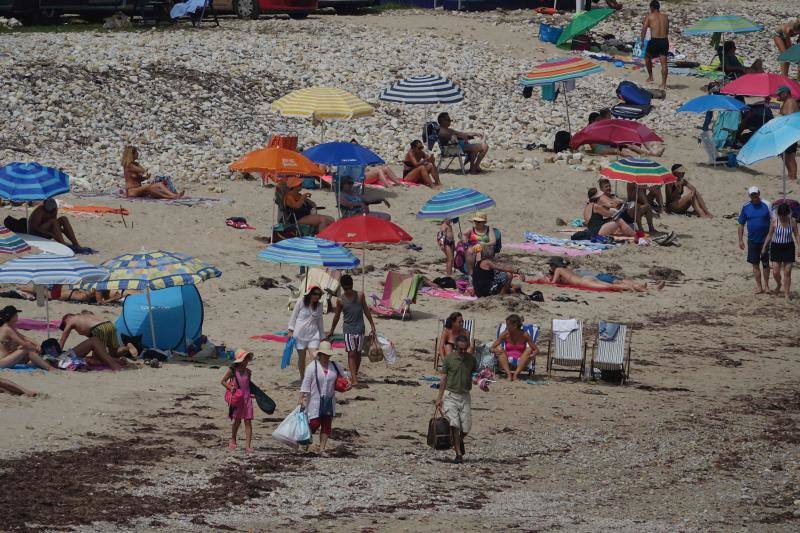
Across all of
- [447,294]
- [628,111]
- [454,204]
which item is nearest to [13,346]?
[447,294]

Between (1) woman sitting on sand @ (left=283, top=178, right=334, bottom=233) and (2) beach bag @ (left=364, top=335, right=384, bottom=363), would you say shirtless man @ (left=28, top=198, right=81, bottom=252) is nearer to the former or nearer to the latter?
(1) woman sitting on sand @ (left=283, top=178, right=334, bottom=233)

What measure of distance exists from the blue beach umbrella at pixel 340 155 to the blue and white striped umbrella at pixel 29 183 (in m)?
3.48

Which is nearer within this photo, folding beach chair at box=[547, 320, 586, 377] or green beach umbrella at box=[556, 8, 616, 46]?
folding beach chair at box=[547, 320, 586, 377]

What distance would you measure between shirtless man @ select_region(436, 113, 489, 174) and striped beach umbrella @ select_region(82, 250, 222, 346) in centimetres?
977

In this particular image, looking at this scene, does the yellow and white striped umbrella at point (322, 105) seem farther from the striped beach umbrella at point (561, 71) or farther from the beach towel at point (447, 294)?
the striped beach umbrella at point (561, 71)

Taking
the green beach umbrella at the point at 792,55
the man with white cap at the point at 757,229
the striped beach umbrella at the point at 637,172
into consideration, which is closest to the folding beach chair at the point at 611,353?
the man with white cap at the point at 757,229

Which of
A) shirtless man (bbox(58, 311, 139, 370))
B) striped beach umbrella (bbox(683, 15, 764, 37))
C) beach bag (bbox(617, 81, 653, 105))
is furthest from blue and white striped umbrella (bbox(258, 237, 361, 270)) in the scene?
striped beach umbrella (bbox(683, 15, 764, 37))

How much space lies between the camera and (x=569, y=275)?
19.1 metres

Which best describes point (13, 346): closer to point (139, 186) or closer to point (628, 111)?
point (139, 186)

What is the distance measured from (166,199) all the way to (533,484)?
425 inches

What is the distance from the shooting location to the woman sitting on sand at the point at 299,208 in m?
19.8

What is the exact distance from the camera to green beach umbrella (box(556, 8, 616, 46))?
100.0ft

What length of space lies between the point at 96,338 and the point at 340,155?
21.8 ft

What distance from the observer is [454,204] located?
18.4 m
